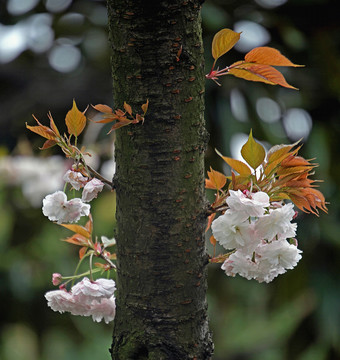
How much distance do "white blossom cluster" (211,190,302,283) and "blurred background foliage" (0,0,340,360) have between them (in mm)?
857

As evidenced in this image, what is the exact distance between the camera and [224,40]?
12.0 inches

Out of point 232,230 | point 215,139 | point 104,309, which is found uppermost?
Answer: point 232,230

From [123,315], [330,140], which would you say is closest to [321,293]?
[330,140]

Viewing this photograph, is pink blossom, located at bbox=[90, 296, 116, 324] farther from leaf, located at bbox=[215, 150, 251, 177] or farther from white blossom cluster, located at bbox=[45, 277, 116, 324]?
leaf, located at bbox=[215, 150, 251, 177]

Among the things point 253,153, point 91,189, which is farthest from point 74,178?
point 253,153

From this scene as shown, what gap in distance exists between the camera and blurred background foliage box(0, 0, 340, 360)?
4.17 ft

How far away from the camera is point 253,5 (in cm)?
134

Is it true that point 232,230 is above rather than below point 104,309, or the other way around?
above

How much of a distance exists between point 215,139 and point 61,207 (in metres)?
1.03

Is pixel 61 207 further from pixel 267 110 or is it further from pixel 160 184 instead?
pixel 267 110

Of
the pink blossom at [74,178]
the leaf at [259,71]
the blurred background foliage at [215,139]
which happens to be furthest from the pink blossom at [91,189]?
the blurred background foliage at [215,139]

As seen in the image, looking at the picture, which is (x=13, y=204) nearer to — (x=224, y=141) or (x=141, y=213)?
(x=224, y=141)

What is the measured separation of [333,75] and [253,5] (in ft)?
0.97

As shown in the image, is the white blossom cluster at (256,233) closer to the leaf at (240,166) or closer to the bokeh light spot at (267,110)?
the leaf at (240,166)
